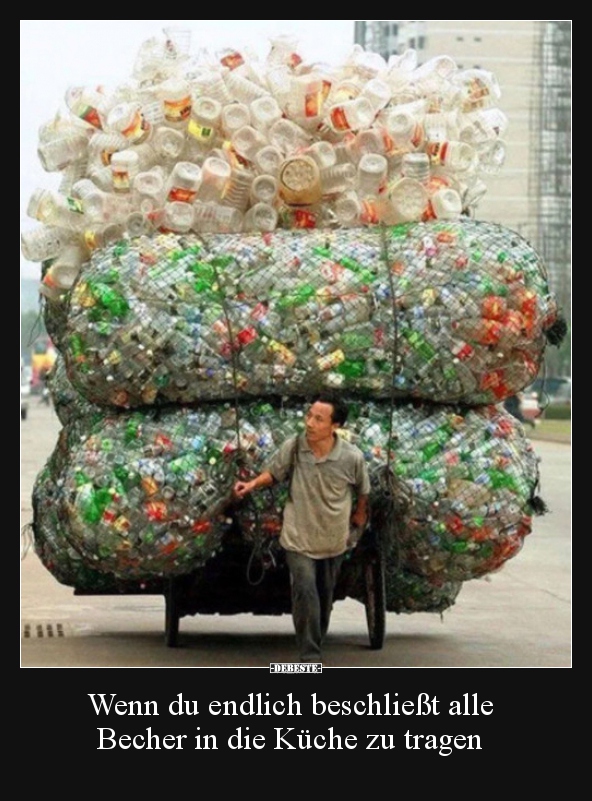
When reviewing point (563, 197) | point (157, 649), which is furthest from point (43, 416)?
point (157, 649)

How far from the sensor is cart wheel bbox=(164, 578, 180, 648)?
1141cm

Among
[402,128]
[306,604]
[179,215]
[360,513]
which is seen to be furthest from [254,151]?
[306,604]

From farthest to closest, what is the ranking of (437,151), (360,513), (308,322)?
(437,151) → (360,513) → (308,322)

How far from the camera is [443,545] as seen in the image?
1026cm

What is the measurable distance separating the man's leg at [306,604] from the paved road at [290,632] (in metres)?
0.74

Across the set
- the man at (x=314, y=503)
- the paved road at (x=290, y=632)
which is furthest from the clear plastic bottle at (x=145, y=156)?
the paved road at (x=290, y=632)

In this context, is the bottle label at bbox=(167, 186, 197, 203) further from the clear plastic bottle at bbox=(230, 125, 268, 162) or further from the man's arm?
the man's arm

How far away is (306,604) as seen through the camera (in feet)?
33.5

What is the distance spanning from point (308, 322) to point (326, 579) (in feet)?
4.19

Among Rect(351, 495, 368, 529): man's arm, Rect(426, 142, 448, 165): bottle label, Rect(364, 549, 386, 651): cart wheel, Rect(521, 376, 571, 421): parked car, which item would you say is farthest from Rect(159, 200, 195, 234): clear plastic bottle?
Rect(521, 376, 571, 421): parked car

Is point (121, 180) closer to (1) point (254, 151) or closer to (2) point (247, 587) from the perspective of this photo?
(1) point (254, 151)

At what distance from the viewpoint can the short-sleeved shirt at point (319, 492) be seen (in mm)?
10070

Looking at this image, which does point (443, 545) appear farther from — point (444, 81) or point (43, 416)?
point (43, 416)

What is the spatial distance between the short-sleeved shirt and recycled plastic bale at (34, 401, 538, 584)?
0.14 meters
